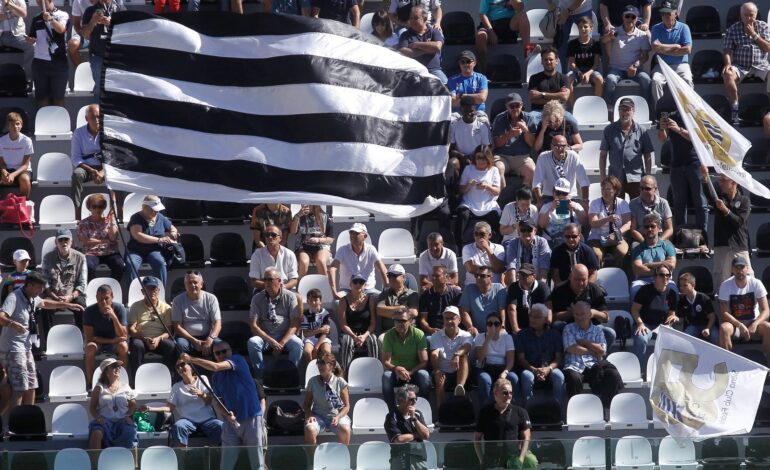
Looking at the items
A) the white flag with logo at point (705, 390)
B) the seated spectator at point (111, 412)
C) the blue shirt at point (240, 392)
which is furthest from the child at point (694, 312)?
the seated spectator at point (111, 412)

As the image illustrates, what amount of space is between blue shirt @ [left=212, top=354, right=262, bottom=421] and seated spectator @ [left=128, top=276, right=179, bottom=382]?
179cm

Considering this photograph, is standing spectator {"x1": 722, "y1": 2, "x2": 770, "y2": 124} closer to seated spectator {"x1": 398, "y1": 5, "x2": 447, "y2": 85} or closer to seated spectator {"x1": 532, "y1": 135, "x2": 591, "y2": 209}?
seated spectator {"x1": 532, "y1": 135, "x2": 591, "y2": 209}

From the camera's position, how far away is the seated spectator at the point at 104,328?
17.4 meters

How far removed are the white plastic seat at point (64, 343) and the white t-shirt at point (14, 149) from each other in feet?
9.46

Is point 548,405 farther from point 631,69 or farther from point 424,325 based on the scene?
point 631,69

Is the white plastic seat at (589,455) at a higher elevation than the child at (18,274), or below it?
below

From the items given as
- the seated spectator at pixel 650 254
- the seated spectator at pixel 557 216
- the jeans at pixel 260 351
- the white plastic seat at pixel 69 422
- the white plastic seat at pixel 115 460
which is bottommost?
the white plastic seat at pixel 69 422

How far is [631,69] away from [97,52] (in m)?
7.06

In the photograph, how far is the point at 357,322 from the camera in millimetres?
17656

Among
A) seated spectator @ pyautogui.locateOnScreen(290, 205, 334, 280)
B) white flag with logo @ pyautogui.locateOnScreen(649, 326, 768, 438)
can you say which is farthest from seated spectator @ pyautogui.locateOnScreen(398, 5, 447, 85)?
white flag with logo @ pyautogui.locateOnScreen(649, 326, 768, 438)

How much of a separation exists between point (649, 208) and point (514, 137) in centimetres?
199

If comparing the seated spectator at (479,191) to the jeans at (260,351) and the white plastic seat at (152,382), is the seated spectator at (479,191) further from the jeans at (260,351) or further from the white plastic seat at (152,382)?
the white plastic seat at (152,382)

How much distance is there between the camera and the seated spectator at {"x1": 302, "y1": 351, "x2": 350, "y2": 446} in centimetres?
1642

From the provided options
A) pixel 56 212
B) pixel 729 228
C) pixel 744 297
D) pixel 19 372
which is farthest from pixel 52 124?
pixel 744 297
